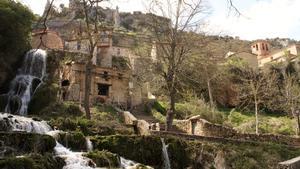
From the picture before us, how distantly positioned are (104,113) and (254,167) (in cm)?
1487

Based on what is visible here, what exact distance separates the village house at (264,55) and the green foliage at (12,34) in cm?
3186

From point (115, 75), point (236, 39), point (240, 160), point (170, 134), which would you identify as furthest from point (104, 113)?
point (236, 39)

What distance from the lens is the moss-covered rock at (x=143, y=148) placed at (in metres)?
16.5

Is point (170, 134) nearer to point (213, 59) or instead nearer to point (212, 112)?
point (212, 112)

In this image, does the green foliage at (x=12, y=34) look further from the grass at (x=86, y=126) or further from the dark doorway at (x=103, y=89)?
the grass at (x=86, y=126)

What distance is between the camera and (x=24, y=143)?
13977 mm

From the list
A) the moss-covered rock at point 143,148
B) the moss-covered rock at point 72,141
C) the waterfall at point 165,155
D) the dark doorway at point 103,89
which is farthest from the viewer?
the dark doorway at point 103,89

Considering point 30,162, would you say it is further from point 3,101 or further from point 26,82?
point 26,82

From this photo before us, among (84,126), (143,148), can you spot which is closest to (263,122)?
(84,126)

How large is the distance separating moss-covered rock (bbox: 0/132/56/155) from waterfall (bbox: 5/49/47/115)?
1306 centimetres

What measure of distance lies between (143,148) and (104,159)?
3388 mm

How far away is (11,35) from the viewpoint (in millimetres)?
29016

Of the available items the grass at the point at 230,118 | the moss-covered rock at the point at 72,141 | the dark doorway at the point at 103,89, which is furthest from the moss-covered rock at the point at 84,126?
the dark doorway at the point at 103,89

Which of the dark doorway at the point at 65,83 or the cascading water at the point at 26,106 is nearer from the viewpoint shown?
Answer: the cascading water at the point at 26,106
